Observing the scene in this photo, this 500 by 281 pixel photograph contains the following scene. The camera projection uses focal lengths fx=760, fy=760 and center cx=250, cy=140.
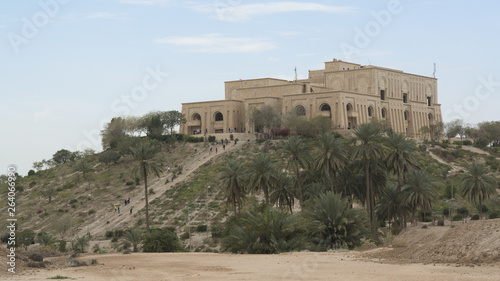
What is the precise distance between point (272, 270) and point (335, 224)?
17.3 metres

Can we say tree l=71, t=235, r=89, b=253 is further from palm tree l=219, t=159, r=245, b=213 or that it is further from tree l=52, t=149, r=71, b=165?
tree l=52, t=149, r=71, b=165

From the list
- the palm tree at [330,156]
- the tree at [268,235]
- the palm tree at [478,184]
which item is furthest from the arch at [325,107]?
the tree at [268,235]

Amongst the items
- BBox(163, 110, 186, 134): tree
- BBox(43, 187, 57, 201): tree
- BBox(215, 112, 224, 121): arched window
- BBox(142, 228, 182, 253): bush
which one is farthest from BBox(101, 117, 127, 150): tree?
BBox(142, 228, 182, 253): bush

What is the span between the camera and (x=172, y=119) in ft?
373

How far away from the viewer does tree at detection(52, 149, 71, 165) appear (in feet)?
438

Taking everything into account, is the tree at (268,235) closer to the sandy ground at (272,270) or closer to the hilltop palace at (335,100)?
the sandy ground at (272,270)

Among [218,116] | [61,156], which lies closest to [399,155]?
[218,116]

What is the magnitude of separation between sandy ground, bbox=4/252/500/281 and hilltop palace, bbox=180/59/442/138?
71633 mm

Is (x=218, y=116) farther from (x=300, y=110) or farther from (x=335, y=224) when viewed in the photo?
(x=335, y=224)

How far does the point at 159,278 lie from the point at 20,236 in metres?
48.7

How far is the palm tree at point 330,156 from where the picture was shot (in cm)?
5950

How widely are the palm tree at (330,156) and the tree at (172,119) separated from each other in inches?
2173

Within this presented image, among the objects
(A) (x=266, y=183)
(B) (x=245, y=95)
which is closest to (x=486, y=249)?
(A) (x=266, y=183)

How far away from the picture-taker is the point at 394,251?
3300 centimetres
